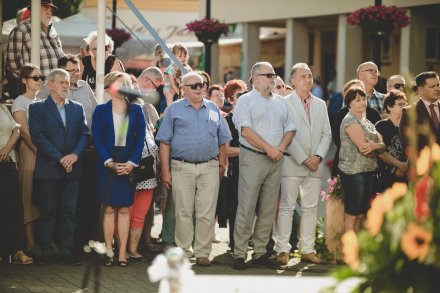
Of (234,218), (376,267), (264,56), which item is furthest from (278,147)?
(264,56)

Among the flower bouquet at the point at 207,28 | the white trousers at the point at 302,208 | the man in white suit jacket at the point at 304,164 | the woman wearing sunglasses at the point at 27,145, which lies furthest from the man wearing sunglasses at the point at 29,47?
the flower bouquet at the point at 207,28

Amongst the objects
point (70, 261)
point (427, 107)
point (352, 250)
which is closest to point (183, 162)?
point (70, 261)

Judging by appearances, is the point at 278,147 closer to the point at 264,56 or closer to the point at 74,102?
the point at 74,102

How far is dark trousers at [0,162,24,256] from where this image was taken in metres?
10.6

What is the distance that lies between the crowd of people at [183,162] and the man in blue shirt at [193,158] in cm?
1

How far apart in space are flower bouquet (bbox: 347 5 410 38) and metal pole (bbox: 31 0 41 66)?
29.7 ft

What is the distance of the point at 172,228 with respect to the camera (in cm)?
1213

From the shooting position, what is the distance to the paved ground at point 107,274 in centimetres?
944

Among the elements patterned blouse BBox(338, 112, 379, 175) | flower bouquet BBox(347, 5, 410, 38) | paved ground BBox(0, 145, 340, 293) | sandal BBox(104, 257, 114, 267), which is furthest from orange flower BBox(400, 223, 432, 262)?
flower bouquet BBox(347, 5, 410, 38)

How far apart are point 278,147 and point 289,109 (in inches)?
23.2

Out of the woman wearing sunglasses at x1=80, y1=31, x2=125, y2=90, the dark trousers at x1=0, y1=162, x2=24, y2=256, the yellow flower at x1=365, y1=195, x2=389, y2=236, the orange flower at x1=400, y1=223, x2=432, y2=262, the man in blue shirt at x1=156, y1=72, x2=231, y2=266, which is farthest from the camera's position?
the woman wearing sunglasses at x1=80, y1=31, x2=125, y2=90

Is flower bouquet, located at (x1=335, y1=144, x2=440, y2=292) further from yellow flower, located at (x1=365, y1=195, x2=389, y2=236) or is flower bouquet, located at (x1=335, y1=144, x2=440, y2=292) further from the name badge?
the name badge

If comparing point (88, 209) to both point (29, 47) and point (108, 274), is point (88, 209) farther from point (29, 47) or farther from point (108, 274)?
point (29, 47)

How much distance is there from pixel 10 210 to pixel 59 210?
1.80 ft
